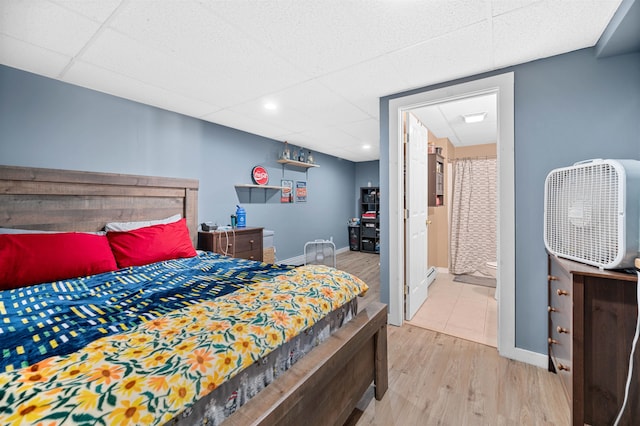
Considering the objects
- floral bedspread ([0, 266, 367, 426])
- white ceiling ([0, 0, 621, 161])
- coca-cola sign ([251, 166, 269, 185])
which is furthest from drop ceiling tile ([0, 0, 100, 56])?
coca-cola sign ([251, 166, 269, 185])

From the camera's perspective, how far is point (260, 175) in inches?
171

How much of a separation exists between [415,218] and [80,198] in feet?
10.9

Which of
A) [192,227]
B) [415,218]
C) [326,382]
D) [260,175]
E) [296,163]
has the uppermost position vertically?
[296,163]

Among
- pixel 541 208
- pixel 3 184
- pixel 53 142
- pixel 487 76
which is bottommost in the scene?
pixel 541 208

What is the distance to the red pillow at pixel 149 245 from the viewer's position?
2.22 m

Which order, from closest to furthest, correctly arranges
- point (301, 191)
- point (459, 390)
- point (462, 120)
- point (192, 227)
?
point (459, 390) → point (192, 227) → point (462, 120) → point (301, 191)

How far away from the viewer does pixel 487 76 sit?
7.28ft

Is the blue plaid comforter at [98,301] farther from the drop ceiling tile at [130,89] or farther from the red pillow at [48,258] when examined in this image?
the drop ceiling tile at [130,89]

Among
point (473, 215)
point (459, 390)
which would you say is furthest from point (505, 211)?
point (473, 215)

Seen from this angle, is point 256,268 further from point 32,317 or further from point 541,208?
point 541,208

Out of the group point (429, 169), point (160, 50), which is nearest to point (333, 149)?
point (429, 169)

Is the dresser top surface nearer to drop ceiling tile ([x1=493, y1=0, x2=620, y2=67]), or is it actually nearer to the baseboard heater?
drop ceiling tile ([x1=493, y1=0, x2=620, y2=67])

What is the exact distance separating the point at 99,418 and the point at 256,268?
54.9 inches

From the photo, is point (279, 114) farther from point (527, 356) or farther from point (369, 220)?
point (369, 220)
